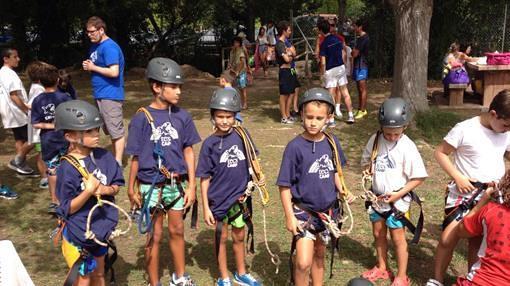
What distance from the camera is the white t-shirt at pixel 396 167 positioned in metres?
4.17

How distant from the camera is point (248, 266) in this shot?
4.97 metres

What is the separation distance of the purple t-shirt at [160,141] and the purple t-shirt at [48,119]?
205 cm

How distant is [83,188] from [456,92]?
9.71m

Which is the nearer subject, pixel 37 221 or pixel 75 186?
pixel 75 186

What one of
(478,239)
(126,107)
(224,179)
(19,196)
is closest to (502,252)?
(478,239)

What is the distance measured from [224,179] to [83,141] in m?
1.17

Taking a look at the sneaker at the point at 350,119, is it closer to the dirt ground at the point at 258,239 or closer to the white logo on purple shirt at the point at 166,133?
the dirt ground at the point at 258,239

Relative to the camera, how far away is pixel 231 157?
4.22 meters

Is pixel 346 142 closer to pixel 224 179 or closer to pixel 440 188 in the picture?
pixel 440 188

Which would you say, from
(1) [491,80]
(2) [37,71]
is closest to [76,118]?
(2) [37,71]

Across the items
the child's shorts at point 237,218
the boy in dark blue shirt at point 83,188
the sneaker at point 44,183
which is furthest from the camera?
the sneaker at point 44,183

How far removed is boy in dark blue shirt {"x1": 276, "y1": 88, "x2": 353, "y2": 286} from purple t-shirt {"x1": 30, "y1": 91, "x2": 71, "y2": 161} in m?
3.10

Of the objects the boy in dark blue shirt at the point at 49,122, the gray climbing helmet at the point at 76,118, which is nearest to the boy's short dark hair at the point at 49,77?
the boy in dark blue shirt at the point at 49,122

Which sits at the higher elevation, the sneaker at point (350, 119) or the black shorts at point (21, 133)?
the black shorts at point (21, 133)
